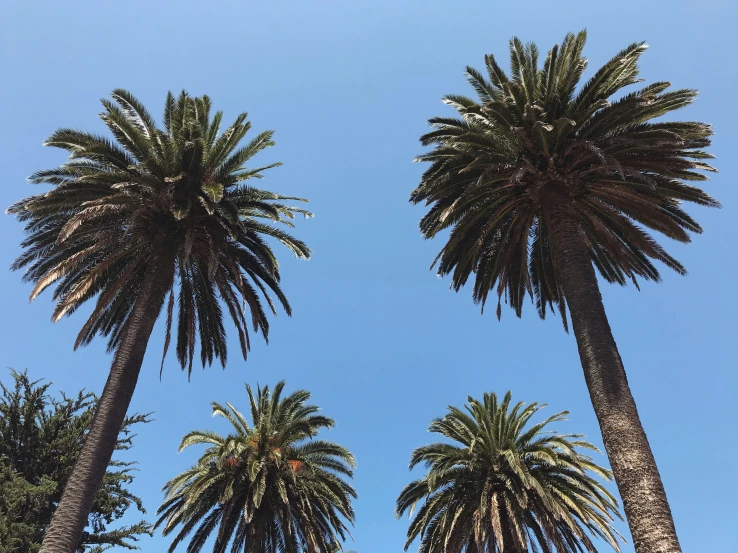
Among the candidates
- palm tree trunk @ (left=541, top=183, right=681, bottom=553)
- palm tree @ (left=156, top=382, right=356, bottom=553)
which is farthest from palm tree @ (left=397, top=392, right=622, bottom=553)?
palm tree trunk @ (left=541, top=183, right=681, bottom=553)

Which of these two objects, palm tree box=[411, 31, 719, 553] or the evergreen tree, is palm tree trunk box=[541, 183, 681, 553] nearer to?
palm tree box=[411, 31, 719, 553]

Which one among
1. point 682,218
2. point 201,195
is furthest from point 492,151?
point 201,195

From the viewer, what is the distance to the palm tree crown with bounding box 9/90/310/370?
1484cm

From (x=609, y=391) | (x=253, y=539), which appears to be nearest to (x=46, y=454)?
(x=253, y=539)

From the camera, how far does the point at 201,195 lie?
15.2m

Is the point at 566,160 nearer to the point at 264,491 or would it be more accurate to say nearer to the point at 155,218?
the point at 155,218

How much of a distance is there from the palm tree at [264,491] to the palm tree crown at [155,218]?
6.42 metres

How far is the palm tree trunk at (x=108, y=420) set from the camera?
35.8 ft

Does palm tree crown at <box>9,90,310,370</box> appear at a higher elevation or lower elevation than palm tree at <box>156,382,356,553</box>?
higher

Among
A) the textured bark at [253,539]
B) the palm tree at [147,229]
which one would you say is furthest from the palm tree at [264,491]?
the palm tree at [147,229]

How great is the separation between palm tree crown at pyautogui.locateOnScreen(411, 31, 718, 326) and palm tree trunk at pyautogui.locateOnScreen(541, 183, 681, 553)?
87cm

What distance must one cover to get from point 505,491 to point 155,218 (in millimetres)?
16120

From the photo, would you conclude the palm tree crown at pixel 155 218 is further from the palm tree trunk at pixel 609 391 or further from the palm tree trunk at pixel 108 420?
the palm tree trunk at pixel 609 391

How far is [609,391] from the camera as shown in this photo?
36.2ft
